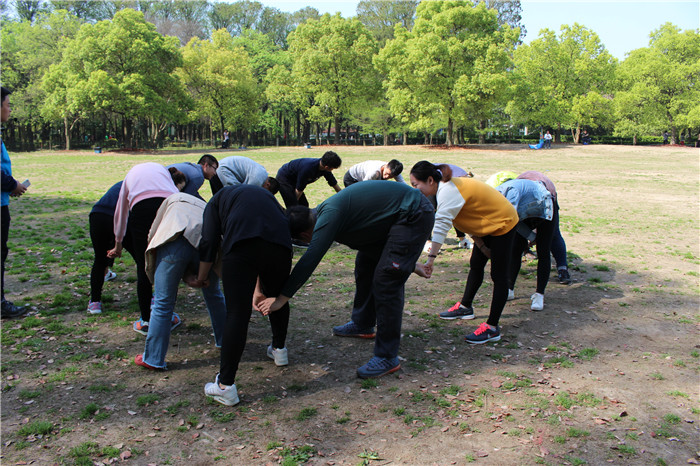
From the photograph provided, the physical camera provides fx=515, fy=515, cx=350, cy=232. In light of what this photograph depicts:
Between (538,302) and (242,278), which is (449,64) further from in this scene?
(242,278)

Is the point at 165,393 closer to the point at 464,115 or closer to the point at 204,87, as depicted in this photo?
the point at 464,115

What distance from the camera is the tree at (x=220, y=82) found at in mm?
43406

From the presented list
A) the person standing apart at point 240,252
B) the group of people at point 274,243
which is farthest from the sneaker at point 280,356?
the person standing apart at point 240,252

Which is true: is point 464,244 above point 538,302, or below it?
above

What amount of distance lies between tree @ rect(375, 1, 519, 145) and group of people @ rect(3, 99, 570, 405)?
32.5 metres

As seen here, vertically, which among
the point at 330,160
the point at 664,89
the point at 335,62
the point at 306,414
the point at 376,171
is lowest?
the point at 306,414

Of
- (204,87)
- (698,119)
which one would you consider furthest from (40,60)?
(698,119)

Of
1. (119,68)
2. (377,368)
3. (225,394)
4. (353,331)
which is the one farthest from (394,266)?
(119,68)

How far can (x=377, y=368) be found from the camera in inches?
175

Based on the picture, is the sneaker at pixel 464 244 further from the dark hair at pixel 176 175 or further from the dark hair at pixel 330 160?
the dark hair at pixel 176 175

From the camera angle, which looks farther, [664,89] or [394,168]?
[664,89]

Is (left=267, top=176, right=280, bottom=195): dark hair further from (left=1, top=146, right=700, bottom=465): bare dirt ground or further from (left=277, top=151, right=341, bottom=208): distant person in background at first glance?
(left=1, top=146, right=700, bottom=465): bare dirt ground

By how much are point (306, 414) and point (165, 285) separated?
4.98ft

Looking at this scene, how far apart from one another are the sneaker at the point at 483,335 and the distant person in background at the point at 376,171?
8.56 feet
